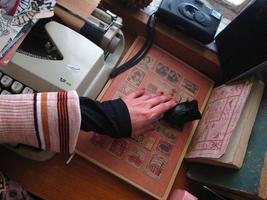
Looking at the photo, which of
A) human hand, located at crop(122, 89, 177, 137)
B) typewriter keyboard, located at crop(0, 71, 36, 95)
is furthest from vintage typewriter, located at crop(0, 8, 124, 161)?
human hand, located at crop(122, 89, 177, 137)

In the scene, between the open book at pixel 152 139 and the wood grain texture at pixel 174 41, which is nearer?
the open book at pixel 152 139

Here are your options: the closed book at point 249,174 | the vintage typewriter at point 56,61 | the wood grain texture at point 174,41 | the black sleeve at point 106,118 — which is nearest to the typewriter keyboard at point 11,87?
the vintage typewriter at point 56,61

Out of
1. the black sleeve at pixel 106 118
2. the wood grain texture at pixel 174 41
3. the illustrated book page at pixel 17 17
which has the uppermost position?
the wood grain texture at pixel 174 41

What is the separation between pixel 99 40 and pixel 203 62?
0.30 m

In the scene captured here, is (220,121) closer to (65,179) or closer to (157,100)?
(157,100)

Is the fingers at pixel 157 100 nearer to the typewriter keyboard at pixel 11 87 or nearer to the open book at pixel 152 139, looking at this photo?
the open book at pixel 152 139

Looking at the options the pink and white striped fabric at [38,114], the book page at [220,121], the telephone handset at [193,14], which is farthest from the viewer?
the telephone handset at [193,14]

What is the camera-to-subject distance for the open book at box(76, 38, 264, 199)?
77 cm

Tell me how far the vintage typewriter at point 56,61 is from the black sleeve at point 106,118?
56 millimetres

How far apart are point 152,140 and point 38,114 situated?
0.99 ft

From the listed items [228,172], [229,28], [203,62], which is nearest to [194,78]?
[203,62]

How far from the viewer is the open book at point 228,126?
696 millimetres

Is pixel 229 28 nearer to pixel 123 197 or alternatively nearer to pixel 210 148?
pixel 210 148

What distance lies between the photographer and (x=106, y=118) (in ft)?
2.29
